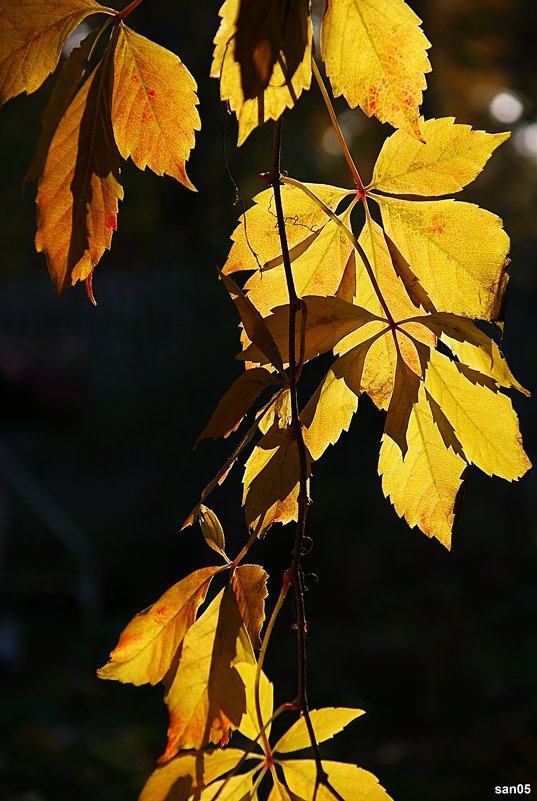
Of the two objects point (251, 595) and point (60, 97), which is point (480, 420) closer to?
point (251, 595)

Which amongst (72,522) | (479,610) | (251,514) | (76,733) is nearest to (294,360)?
(251,514)

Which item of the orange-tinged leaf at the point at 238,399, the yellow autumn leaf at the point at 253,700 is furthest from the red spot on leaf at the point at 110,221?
the yellow autumn leaf at the point at 253,700

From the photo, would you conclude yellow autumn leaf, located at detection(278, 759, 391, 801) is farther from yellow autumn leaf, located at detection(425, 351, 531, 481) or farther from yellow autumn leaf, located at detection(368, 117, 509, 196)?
yellow autumn leaf, located at detection(368, 117, 509, 196)

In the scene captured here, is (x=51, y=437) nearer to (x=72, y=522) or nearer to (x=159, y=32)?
(x=72, y=522)

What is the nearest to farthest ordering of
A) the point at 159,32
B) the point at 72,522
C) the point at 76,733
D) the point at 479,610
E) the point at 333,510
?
the point at 76,733 < the point at 479,610 < the point at 333,510 < the point at 72,522 < the point at 159,32

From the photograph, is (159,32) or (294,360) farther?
(159,32)

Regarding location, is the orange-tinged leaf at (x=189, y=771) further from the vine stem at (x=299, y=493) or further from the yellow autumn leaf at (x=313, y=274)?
the yellow autumn leaf at (x=313, y=274)
